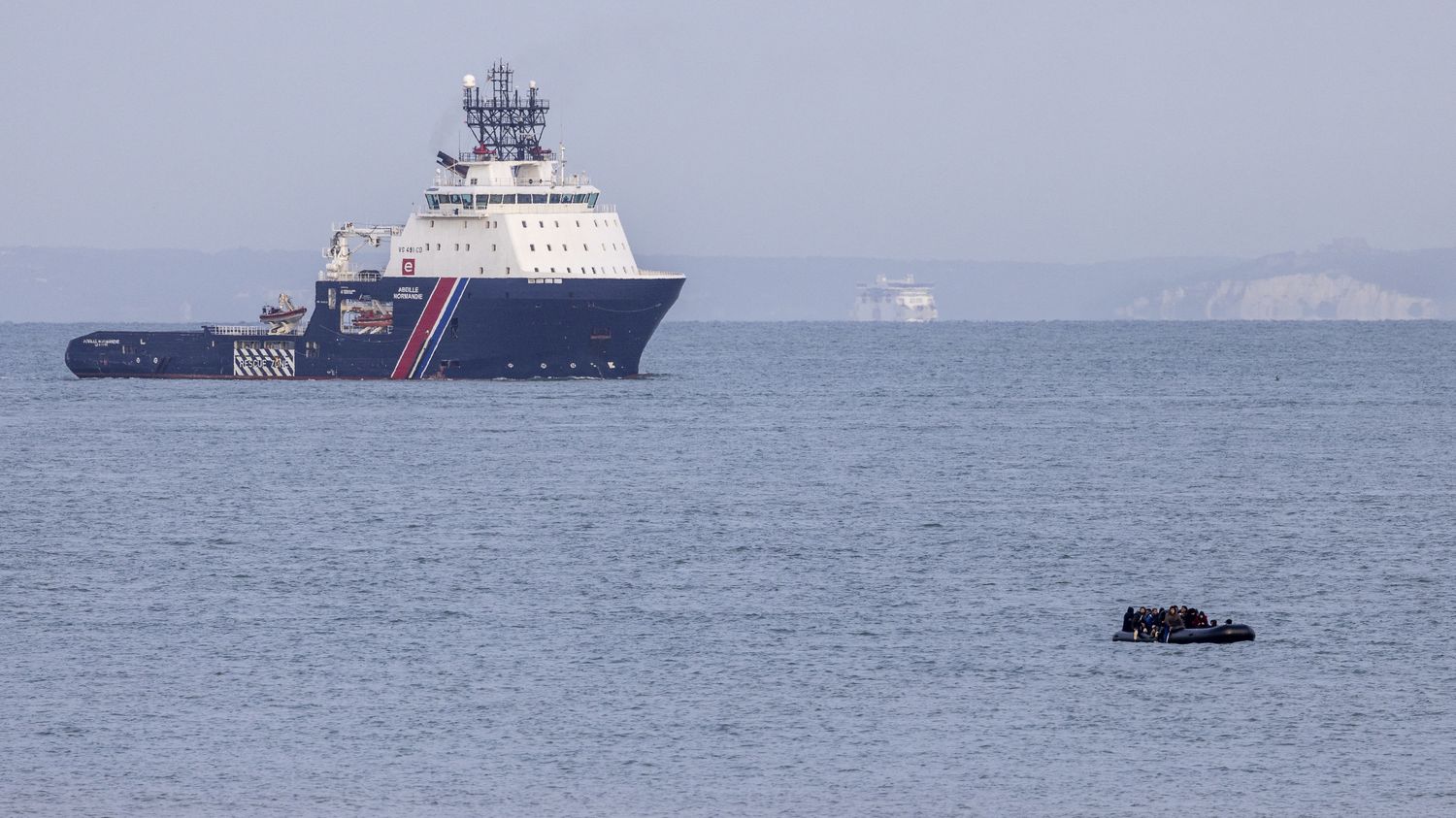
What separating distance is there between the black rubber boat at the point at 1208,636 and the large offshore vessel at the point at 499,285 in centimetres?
5466

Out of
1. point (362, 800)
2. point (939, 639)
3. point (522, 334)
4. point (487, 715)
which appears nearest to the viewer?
point (362, 800)

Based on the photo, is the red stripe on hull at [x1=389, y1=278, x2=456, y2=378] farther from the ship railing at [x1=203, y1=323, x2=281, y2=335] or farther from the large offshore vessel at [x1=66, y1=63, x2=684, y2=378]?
the ship railing at [x1=203, y1=323, x2=281, y2=335]

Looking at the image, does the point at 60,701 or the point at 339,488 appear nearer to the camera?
the point at 60,701

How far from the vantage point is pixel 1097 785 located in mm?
27219

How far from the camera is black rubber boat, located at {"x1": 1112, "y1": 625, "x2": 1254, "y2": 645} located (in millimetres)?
35469

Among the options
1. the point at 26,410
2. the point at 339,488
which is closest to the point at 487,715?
the point at 339,488

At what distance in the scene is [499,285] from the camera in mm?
87688

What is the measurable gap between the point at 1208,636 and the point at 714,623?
367 inches

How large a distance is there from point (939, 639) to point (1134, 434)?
45.9 meters

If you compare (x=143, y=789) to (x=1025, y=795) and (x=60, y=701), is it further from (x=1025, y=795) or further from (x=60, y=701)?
(x=1025, y=795)

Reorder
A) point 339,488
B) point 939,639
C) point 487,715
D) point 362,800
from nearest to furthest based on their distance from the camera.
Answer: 1. point 362,800
2. point 487,715
3. point 939,639
4. point 339,488

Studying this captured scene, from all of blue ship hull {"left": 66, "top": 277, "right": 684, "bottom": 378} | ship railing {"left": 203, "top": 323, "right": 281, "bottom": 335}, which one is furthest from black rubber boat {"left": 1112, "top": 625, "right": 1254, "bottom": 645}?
ship railing {"left": 203, "top": 323, "right": 281, "bottom": 335}

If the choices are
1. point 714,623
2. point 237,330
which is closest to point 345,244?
point 237,330

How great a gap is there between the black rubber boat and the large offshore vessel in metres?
54.7
